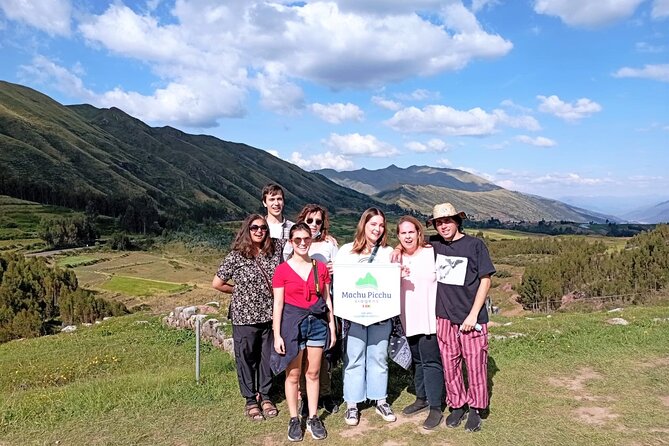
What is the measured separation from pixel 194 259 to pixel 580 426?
90440 mm

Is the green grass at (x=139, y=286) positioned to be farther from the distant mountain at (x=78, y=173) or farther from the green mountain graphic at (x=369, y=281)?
the distant mountain at (x=78, y=173)

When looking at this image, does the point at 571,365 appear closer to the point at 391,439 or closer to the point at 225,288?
the point at 391,439

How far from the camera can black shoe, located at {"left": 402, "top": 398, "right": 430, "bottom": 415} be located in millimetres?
5828

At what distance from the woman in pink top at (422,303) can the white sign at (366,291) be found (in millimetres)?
310

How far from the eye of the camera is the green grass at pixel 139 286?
57.0 meters

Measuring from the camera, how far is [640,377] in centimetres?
719

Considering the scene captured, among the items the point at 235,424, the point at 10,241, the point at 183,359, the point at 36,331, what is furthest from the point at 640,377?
the point at 10,241

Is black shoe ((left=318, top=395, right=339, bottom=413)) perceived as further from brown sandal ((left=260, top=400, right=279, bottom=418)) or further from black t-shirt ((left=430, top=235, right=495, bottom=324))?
black t-shirt ((left=430, top=235, right=495, bottom=324))

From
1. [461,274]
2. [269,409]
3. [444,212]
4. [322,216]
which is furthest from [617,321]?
[269,409]

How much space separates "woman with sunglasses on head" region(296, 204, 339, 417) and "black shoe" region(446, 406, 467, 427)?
1406 millimetres

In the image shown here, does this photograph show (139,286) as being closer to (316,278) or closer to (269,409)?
(269,409)

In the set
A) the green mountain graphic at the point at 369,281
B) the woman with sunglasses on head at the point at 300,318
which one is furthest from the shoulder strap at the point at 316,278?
the green mountain graphic at the point at 369,281

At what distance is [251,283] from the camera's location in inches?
226

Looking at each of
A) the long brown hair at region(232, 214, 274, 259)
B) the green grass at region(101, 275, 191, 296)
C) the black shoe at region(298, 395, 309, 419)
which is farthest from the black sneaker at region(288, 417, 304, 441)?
the green grass at region(101, 275, 191, 296)
